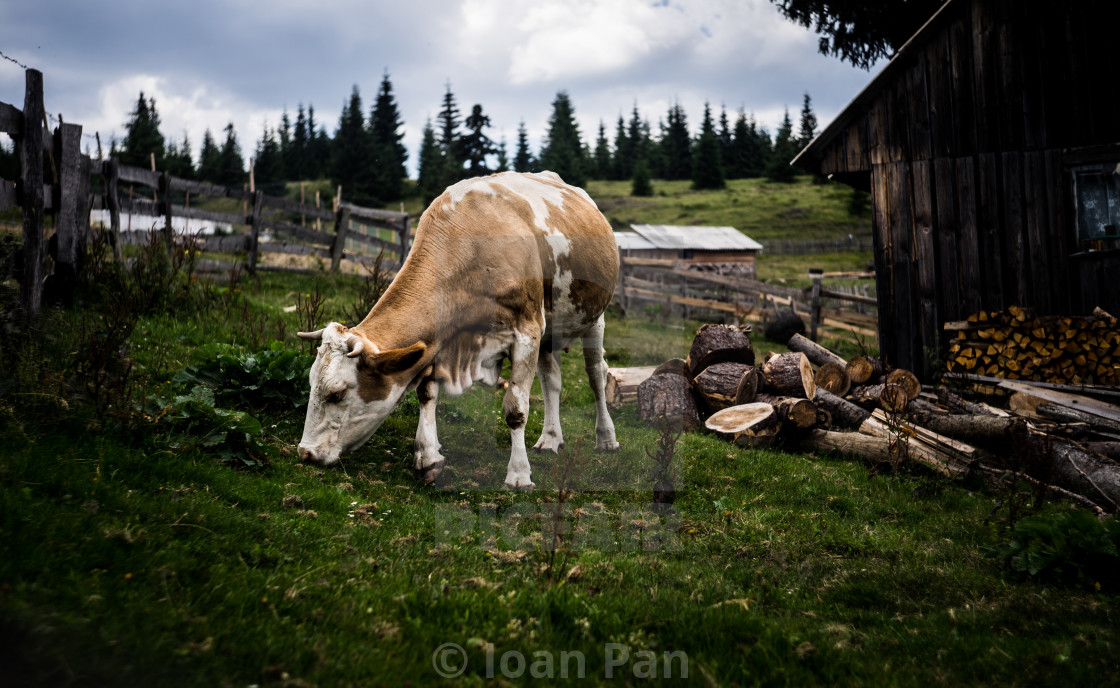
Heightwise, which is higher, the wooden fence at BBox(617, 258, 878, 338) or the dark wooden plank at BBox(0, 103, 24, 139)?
the dark wooden plank at BBox(0, 103, 24, 139)

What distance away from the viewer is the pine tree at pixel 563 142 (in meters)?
66.0

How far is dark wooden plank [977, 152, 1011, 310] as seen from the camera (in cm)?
880

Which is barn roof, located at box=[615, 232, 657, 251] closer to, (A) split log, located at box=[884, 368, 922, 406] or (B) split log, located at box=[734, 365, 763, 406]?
(A) split log, located at box=[884, 368, 922, 406]

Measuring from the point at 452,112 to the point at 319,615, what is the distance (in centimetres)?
5476

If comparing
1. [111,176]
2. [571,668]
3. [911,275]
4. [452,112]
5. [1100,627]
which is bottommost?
[1100,627]

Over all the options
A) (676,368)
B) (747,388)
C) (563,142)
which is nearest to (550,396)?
(747,388)

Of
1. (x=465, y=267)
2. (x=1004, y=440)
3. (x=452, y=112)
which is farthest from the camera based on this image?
(x=452, y=112)

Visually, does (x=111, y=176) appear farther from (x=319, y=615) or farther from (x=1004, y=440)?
(x=1004, y=440)

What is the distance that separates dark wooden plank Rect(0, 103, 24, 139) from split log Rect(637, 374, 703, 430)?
672 centimetres

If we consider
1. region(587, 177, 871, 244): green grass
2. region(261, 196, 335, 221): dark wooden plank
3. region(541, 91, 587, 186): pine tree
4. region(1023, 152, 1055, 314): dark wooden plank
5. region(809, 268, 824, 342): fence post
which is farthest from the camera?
region(541, 91, 587, 186): pine tree

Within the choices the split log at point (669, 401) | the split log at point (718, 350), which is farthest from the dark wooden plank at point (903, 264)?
the split log at point (669, 401)

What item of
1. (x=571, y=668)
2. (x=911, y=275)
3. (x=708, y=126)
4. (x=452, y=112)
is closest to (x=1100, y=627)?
(x=571, y=668)

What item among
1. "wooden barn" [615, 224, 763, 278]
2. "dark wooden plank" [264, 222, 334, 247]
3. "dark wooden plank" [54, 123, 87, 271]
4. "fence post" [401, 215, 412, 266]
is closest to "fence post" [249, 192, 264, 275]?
"dark wooden plank" [264, 222, 334, 247]

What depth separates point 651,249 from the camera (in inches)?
1401
